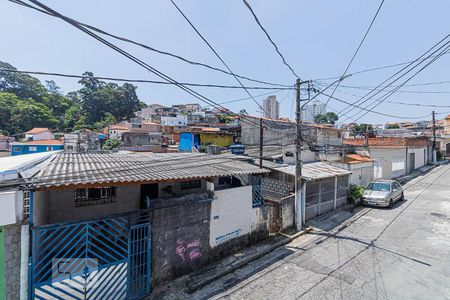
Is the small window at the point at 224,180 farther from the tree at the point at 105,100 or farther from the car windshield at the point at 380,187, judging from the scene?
the tree at the point at 105,100

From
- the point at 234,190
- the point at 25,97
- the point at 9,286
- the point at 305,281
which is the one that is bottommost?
the point at 305,281

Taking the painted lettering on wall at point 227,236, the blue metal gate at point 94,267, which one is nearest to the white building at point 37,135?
the blue metal gate at point 94,267

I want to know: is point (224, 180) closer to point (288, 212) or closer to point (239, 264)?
point (288, 212)

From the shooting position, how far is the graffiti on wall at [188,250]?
6.89m

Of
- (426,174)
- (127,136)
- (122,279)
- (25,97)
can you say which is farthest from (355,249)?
(25,97)

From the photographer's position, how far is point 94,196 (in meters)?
8.94

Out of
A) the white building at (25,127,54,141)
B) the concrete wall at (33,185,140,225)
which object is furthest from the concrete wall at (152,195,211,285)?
the white building at (25,127,54,141)

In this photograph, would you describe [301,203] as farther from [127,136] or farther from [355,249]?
[127,136]

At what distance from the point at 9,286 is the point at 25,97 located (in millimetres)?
82515

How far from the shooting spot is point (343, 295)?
6.12 m

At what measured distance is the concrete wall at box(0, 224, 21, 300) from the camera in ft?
14.9

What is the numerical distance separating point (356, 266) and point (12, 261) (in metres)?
9.04

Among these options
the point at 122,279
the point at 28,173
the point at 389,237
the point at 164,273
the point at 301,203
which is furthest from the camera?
the point at 301,203

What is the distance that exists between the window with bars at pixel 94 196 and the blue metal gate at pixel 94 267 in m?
2.82
